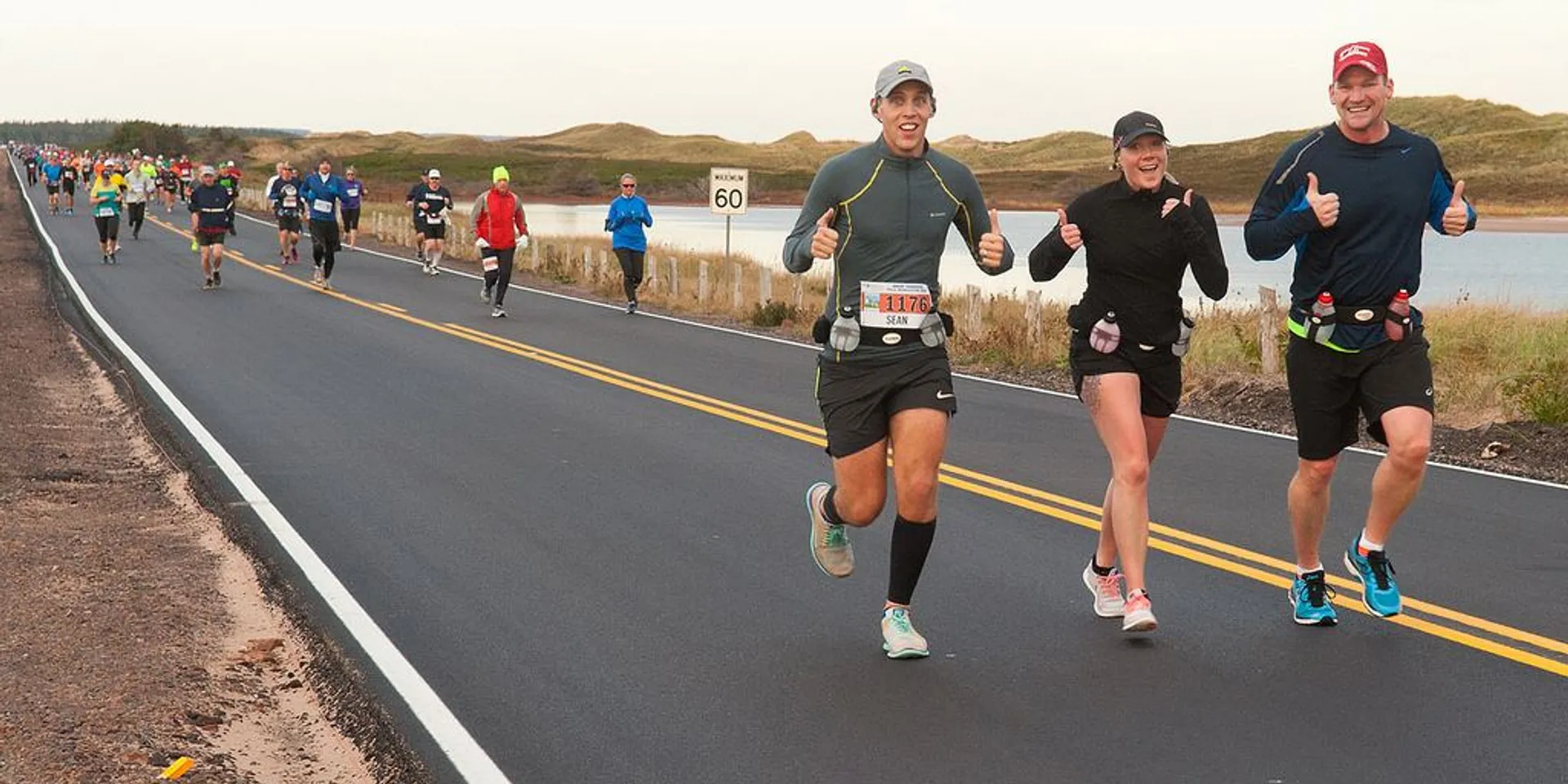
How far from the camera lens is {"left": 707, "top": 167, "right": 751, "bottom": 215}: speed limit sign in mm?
29469

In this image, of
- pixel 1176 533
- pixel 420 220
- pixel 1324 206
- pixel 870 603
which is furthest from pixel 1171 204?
pixel 420 220

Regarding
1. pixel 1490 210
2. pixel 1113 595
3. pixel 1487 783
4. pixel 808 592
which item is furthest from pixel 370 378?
pixel 1490 210

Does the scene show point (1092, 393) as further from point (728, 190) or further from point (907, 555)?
point (728, 190)

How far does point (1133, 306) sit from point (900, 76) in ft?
4.41

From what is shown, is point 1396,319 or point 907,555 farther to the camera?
point 1396,319

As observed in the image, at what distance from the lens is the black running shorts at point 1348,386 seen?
684 cm

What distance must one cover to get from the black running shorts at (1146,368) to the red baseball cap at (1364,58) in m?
1.23

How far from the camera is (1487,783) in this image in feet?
17.0

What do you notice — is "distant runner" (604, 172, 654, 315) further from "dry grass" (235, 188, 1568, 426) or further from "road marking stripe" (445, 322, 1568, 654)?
"road marking stripe" (445, 322, 1568, 654)

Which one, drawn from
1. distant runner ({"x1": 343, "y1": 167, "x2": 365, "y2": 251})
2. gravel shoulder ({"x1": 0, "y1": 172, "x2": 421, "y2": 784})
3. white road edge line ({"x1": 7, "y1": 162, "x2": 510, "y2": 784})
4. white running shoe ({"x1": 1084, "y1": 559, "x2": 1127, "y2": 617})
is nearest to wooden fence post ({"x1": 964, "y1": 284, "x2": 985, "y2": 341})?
white road edge line ({"x1": 7, "y1": 162, "x2": 510, "y2": 784})

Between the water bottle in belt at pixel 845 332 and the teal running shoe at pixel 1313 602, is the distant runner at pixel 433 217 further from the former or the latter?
the teal running shoe at pixel 1313 602

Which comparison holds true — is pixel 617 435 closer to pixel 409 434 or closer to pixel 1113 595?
pixel 409 434

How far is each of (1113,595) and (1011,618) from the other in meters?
0.41

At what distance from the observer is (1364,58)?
21.7 feet
